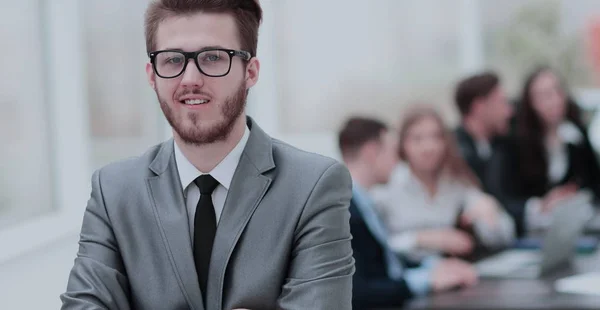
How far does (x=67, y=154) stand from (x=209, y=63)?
2.70 m

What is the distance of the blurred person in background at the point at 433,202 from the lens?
13.9ft

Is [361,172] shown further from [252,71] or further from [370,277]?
[252,71]

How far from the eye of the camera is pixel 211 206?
1.36m

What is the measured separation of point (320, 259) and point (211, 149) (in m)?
0.24

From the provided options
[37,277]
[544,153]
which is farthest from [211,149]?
[544,153]

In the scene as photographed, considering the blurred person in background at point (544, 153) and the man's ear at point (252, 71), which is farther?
the blurred person in background at point (544, 153)

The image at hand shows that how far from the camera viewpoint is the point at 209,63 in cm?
124

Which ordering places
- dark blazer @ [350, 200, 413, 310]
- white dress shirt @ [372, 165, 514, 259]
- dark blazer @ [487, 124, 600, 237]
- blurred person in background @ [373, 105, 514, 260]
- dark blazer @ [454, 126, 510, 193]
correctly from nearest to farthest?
dark blazer @ [350, 200, 413, 310] → blurred person in background @ [373, 105, 514, 260] → white dress shirt @ [372, 165, 514, 259] → dark blazer @ [454, 126, 510, 193] → dark blazer @ [487, 124, 600, 237]

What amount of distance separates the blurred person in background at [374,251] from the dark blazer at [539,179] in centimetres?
182

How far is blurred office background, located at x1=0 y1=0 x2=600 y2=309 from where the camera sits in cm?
336

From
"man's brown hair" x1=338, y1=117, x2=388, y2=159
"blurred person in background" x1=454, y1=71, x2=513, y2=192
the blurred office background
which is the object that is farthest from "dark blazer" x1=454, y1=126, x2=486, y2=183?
"man's brown hair" x1=338, y1=117, x2=388, y2=159

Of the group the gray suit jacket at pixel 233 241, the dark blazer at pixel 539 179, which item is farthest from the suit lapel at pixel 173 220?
the dark blazer at pixel 539 179

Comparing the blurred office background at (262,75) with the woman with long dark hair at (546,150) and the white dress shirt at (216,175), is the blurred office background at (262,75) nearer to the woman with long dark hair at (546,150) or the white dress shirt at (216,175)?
the white dress shirt at (216,175)

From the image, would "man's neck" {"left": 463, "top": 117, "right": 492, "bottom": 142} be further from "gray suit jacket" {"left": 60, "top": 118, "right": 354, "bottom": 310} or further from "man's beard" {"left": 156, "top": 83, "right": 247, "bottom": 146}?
"man's beard" {"left": 156, "top": 83, "right": 247, "bottom": 146}
